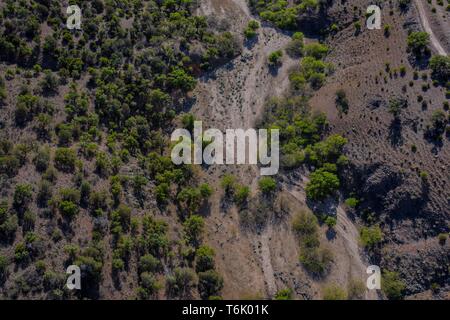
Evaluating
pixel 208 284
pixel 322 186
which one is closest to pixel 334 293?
pixel 322 186

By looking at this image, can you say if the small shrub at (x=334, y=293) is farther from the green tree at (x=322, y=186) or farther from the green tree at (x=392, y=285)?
the green tree at (x=322, y=186)

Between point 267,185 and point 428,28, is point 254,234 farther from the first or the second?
point 428,28

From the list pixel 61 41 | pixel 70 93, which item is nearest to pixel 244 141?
pixel 70 93

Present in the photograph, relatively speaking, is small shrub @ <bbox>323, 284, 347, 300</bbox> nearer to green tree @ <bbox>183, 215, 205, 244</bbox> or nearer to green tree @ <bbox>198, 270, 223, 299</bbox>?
green tree @ <bbox>198, 270, 223, 299</bbox>

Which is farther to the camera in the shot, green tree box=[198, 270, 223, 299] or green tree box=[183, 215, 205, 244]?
green tree box=[183, 215, 205, 244]

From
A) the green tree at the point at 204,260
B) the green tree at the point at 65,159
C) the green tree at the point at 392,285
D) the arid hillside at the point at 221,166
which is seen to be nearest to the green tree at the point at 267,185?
the arid hillside at the point at 221,166

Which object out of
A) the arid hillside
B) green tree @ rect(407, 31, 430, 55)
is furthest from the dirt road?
green tree @ rect(407, 31, 430, 55)

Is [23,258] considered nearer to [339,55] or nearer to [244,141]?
[244,141]

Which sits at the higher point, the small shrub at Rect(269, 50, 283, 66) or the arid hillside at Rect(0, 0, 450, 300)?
the small shrub at Rect(269, 50, 283, 66)
